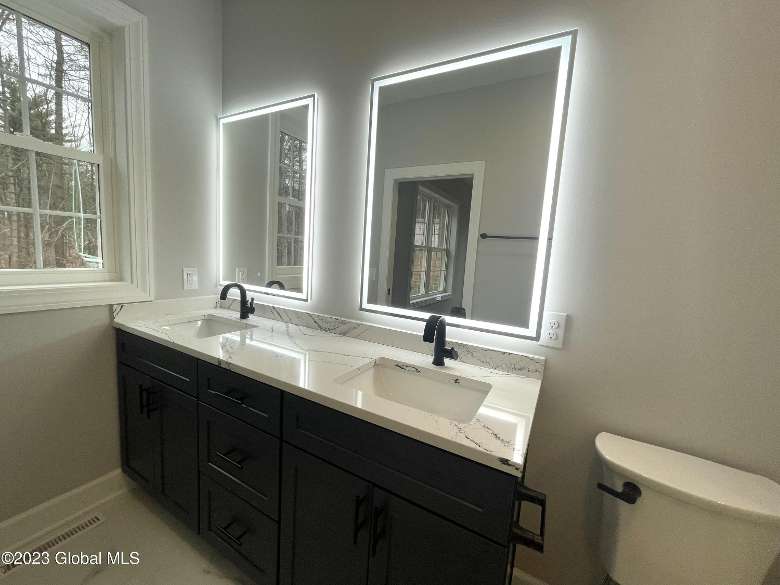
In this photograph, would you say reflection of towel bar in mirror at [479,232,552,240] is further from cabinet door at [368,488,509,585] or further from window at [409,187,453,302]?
cabinet door at [368,488,509,585]

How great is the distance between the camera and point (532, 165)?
3.79ft

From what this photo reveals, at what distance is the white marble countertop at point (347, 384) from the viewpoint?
77cm

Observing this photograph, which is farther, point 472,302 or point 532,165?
point 472,302

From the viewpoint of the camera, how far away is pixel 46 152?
1.42 meters

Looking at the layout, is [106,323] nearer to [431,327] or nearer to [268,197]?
[268,197]

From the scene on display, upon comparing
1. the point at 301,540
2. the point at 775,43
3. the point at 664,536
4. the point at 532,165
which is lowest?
the point at 301,540

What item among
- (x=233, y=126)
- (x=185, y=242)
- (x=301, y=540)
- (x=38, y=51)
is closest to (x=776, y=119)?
(x=301, y=540)

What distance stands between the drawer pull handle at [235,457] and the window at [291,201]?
3.02 feet

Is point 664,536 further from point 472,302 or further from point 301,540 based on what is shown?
point 301,540

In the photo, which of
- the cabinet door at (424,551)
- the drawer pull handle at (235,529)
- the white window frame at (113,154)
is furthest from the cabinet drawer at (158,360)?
the cabinet door at (424,551)

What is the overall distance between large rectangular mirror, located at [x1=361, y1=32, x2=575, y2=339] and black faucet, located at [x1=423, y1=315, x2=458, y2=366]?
0.14 m

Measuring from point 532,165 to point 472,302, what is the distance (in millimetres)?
553

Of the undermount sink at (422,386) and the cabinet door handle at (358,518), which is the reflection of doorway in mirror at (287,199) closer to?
the undermount sink at (422,386)

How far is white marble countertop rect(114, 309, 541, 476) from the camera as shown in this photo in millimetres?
765
